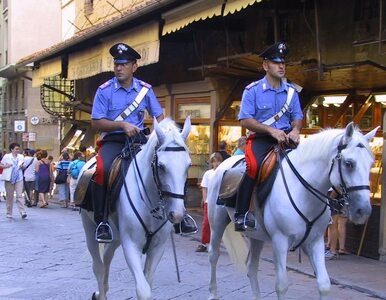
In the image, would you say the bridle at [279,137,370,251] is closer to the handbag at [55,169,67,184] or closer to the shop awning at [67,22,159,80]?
the shop awning at [67,22,159,80]

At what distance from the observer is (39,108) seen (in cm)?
3622

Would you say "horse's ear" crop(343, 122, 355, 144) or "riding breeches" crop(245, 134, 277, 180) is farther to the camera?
"riding breeches" crop(245, 134, 277, 180)

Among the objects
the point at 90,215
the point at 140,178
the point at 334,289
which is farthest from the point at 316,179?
the point at 334,289

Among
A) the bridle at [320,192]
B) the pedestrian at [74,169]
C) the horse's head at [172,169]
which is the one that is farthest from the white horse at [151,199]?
the pedestrian at [74,169]

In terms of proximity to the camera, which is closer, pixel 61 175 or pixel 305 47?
pixel 305 47

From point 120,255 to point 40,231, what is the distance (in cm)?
396

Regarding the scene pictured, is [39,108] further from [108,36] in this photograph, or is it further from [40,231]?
[40,231]

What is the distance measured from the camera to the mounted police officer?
227 inches

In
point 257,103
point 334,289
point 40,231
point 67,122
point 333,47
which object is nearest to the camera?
point 257,103

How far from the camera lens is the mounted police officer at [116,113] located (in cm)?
576

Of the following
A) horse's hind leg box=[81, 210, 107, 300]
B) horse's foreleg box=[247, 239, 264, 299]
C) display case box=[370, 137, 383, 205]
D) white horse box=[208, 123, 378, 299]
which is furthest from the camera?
display case box=[370, 137, 383, 205]

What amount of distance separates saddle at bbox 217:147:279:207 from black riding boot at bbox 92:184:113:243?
1.38m

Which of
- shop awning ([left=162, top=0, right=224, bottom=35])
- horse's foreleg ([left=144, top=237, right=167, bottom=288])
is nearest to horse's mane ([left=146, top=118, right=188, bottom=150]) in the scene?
horse's foreleg ([left=144, top=237, right=167, bottom=288])

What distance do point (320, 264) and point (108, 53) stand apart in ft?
36.5
